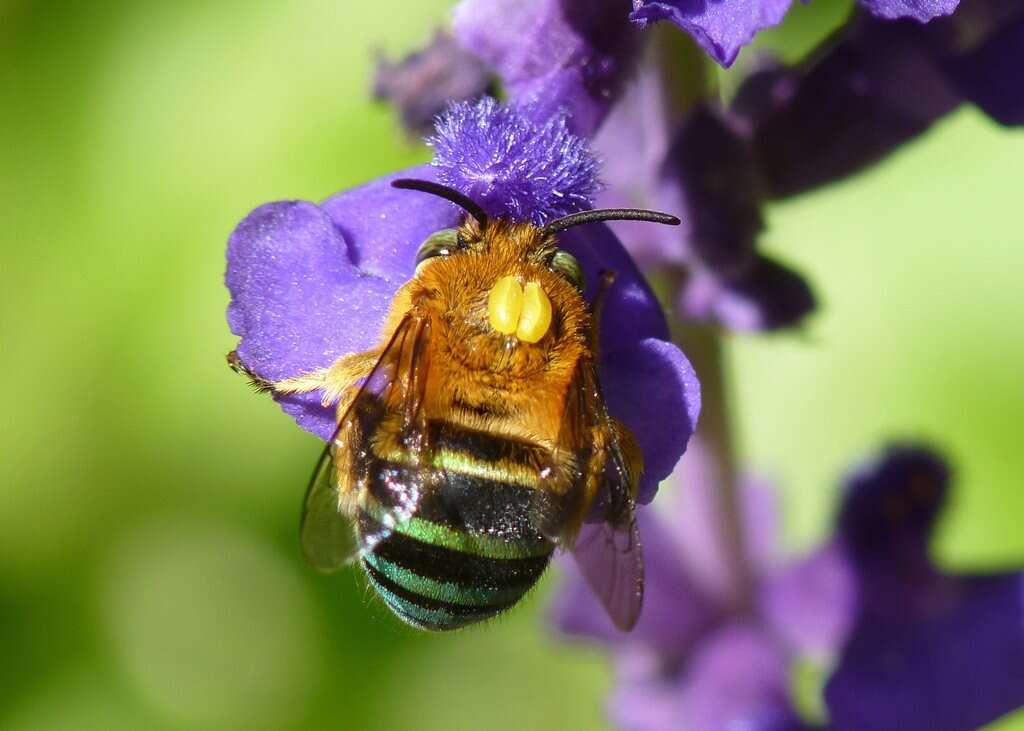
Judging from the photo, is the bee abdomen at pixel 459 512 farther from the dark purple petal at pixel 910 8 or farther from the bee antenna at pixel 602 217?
the dark purple petal at pixel 910 8

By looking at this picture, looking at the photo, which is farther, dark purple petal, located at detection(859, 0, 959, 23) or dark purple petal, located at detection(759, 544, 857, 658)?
dark purple petal, located at detection(759, 544, 857, 658)

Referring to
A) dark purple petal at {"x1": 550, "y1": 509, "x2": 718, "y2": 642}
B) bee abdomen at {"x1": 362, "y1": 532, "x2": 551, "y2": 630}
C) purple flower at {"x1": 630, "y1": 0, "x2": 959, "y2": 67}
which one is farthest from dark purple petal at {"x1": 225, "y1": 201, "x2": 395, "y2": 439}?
dark purple petal at {"x1": 550, "y1": 509, "x2": 718, "y2": 642}

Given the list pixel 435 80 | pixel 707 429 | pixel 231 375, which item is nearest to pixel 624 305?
pixel 435 80

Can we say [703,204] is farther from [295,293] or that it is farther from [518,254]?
[295,293]

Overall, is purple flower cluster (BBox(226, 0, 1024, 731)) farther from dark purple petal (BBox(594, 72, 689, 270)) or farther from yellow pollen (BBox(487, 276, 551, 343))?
yellow pollen (BBox(487, 276, 551, 343))

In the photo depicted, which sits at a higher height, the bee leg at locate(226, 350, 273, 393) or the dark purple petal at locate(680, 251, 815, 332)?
the bee leg at locate(226, 350, 273, 393)

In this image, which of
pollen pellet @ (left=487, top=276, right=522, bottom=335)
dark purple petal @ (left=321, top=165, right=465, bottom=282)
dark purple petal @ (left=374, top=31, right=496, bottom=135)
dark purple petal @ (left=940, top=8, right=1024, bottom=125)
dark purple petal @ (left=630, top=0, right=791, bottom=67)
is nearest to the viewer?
dark purple petal @ (left=630, top=0, right=791, bottom=67)
